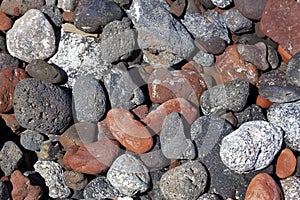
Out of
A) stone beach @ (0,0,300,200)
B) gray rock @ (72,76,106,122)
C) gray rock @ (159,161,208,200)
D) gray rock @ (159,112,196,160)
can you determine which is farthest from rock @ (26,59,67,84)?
gray rock @ (159,161,208,200)

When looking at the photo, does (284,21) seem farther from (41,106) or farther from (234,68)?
(41,106)

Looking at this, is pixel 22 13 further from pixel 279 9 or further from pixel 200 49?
pixel 279 9

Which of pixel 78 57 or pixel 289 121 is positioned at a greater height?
pixel 78 57

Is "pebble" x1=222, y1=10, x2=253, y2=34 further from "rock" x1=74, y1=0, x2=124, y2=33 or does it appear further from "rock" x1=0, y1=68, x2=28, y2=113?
"rock" x1=0, y1=68, x2=28, y2=113

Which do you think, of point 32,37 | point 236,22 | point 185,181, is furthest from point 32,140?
point 236,22

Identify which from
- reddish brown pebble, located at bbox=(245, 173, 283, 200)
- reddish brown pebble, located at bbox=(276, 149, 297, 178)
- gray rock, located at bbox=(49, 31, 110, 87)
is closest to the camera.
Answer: reddish brown pebble, located at bbox=(245, 173, 283, 200)

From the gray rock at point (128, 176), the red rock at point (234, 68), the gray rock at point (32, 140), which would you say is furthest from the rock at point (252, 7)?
the gray rock at point (32, 140)
